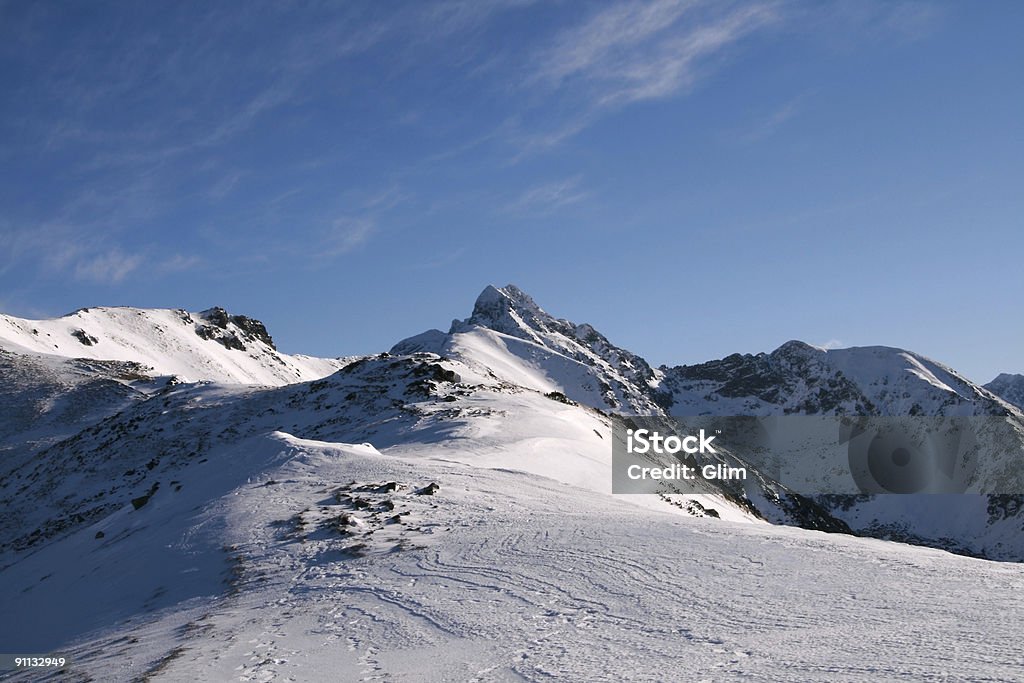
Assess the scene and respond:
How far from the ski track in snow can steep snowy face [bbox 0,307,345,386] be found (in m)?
78.1

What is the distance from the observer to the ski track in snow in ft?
34.8

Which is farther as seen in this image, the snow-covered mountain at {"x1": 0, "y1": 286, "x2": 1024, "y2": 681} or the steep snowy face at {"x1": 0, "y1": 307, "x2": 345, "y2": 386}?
the steep snowy face at {"x1": 0, "y1": 307, "x2": 345, "y2": 386}

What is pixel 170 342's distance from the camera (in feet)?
363

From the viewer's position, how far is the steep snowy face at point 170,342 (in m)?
95.9

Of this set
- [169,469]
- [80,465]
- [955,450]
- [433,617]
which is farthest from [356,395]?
[955,450]

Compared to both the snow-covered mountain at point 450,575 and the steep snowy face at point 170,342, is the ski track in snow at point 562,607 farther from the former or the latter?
the steep snowy face at point 170,342

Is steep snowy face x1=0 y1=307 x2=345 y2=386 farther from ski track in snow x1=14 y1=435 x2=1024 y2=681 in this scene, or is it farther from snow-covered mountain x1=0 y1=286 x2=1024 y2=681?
ski track in snow x1=14 y1=435 x2=1024 y2=681

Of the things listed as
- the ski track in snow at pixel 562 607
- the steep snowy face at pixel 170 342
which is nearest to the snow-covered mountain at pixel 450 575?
the ski track in snow at pixel 562 607

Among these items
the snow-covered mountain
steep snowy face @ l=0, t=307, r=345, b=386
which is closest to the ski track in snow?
the snow-covered mountain

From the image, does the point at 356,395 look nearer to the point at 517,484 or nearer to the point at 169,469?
the point at 169,469

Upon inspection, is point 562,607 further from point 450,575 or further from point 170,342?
point 170,342

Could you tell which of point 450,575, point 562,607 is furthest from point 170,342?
point 562,607

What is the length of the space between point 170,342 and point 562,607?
4264 inches

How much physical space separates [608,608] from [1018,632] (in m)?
5.87
